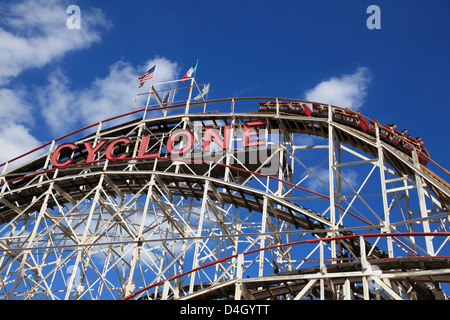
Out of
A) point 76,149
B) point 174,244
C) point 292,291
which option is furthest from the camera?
point 76,149

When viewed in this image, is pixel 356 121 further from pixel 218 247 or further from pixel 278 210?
pixel 218 247

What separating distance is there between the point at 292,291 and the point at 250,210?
770 centimetres

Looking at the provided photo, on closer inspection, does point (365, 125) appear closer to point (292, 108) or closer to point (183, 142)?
point (292, 108)

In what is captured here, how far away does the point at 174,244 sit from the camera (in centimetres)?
2448

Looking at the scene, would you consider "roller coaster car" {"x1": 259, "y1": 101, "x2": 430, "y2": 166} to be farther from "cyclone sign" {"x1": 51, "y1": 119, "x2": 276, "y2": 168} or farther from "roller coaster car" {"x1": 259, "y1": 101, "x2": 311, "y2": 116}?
"cyclone sign" {"x1": 51, "y1": 119, "x2": 276, "y2": 168}

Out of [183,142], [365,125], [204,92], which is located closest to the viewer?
[365,125]

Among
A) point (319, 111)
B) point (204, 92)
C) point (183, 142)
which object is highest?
point (204, 92)

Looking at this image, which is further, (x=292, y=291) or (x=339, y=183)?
(x=339, y=183)

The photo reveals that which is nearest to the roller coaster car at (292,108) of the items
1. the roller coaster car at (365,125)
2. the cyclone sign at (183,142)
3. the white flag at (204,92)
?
the roller coaster car at (365,125)

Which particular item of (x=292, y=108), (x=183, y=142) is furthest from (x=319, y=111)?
(x=183, y=142)

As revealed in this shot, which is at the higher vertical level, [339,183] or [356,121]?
[356,121]

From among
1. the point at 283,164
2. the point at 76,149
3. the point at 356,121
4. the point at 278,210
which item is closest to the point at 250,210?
the point at 278,210
